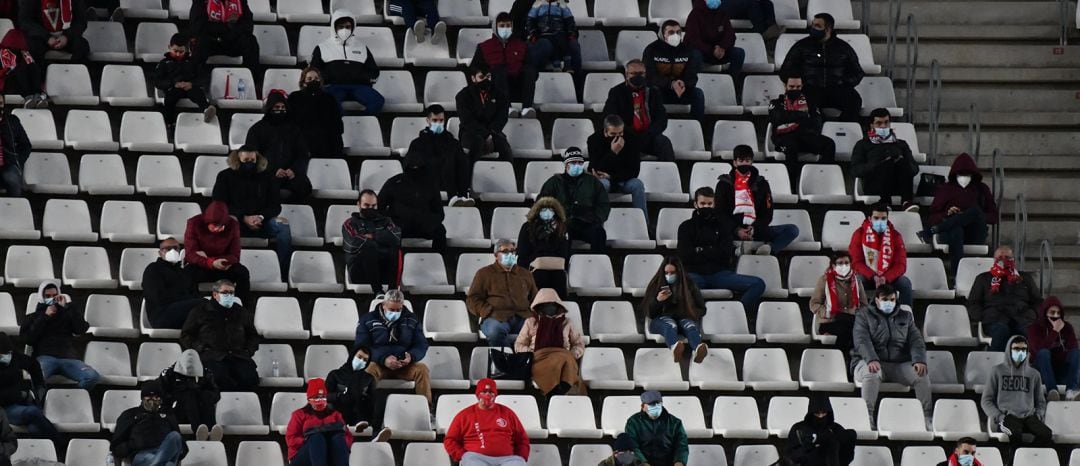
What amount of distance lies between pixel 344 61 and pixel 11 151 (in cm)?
310

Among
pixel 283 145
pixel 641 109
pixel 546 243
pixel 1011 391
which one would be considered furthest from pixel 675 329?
pixel 283 145

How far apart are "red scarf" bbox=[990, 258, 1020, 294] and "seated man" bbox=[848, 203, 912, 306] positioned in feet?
2.26

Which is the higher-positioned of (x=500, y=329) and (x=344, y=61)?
(x=344, y=61)

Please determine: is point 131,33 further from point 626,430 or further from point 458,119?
point 626,430

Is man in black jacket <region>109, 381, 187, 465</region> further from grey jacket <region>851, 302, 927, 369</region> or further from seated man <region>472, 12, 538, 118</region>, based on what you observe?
grey jacket <region>851, 302, 927, 369</region>

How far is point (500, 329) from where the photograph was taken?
770 inches

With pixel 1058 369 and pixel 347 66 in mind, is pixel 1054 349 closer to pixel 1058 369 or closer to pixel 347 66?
pixel 1058 369

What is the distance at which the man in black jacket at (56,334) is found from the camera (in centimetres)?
1906

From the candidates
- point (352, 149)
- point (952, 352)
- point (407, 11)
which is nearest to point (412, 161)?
point (352, 149)

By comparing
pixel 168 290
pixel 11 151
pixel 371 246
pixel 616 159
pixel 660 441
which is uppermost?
pixel 11 151

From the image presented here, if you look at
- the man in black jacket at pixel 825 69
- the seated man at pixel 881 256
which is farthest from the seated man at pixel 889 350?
the man in black jacket at pixel 825 69

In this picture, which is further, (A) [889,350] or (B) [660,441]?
(A) [889,350]

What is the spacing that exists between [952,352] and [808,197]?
6.58 ft

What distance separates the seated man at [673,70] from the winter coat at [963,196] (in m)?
2.43
